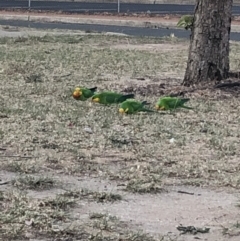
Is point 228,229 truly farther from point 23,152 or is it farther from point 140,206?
point 23,152

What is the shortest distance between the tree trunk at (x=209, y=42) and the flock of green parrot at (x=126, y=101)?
1266 mm

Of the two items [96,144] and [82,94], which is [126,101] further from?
[96,144]

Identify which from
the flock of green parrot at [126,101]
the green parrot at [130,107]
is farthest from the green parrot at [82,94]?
the green parrot at [130,107]

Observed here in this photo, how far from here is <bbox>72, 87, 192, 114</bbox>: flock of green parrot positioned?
27.2 ft

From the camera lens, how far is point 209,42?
10.1 meters

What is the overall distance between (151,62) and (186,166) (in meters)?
7.03

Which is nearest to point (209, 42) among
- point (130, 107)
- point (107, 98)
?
point (107, 98)

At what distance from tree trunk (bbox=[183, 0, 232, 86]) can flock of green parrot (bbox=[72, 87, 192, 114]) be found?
1.27 metres

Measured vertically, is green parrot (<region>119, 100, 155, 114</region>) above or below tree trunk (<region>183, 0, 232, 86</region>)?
below

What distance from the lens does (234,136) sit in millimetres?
7418

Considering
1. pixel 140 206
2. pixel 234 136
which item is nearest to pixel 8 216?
pixel 140 206

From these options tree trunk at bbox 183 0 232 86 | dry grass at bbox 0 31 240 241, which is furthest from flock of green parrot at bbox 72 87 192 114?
tree trunk at bbox 183 0 232 86

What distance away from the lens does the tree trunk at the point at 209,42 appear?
1003 cm

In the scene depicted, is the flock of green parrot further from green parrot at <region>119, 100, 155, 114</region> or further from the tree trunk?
the tree trunk
